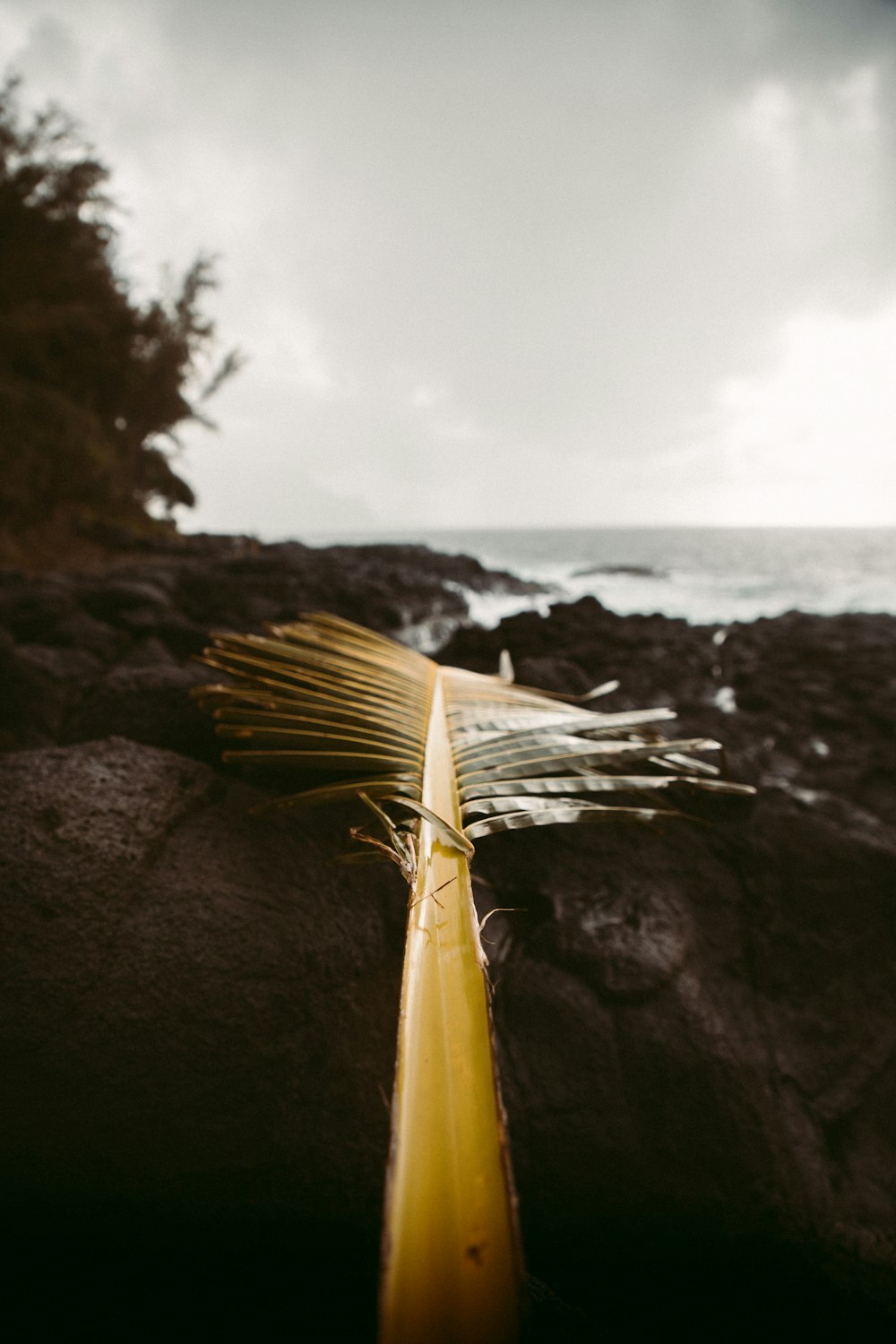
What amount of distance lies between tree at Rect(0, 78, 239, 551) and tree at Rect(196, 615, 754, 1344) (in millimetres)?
11975

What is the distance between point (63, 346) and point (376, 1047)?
1632 centimetres

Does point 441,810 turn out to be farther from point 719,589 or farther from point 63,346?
point 719,589

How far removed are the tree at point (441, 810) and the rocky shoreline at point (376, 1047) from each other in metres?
0.23

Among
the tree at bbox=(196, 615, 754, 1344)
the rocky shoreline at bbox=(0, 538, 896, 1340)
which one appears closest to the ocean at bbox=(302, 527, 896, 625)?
the tree at bbox=(196, 615, 754, 1344)

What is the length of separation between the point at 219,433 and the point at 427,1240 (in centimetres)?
Result: 2157

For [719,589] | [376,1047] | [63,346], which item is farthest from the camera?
[719,589]

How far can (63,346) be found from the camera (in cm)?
1217

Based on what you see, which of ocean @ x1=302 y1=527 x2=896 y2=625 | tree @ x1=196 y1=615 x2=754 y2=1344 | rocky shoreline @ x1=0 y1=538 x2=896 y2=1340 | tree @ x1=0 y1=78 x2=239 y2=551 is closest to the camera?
tree @ x1=196 y1=615 x2=754 y2=1344

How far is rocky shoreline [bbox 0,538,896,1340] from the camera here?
2.89 feet

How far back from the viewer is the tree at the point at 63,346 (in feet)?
34.0

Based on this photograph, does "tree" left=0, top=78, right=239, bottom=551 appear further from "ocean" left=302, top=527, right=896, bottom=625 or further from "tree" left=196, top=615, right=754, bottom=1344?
"tree" left=196, top=615, right=754, bottom=1344

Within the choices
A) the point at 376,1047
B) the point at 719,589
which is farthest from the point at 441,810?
the point at 719,589

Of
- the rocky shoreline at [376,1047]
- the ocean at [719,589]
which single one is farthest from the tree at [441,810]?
the ocean at [719,589]

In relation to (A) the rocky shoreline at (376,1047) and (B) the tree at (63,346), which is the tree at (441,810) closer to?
(A) the rocky shoreline at (376,1047)
